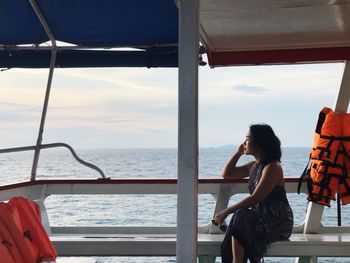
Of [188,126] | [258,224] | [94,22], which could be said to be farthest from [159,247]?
[188,126]

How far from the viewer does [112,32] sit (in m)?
5.07

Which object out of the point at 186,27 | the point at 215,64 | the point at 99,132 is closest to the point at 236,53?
the point at 215,64

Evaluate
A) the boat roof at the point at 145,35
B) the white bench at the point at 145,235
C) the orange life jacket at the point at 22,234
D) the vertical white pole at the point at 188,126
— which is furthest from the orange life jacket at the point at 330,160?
the vertical white pole at the point at 188,126

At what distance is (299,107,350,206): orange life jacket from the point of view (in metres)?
4.62

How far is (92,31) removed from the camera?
5.05 metres

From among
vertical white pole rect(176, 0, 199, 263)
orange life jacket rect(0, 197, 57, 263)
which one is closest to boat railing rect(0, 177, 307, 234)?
orange life jacket rect(0, 197, 57, 263)

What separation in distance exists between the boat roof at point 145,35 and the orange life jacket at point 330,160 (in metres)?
0.49

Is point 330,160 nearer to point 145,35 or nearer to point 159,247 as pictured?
point 159,247

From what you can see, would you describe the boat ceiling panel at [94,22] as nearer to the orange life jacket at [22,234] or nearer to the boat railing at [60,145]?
the boat railing at [60,145]

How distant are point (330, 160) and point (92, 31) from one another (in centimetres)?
202

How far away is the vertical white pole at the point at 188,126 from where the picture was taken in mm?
2277

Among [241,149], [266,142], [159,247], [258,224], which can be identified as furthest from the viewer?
[241,149]

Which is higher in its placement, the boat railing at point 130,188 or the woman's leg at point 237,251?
the boat railing at point 130,188

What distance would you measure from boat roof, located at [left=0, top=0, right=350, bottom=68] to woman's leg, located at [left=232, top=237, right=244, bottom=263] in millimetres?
1408
